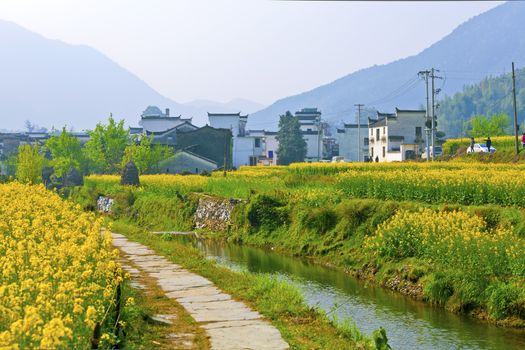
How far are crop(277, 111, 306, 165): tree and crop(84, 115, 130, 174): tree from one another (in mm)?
30005

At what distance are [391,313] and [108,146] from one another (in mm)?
61082

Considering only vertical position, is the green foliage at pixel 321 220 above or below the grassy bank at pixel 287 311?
above

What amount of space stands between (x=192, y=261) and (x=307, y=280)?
4216 mm

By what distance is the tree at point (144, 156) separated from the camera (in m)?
67.8

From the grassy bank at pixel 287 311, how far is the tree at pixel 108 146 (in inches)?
2292

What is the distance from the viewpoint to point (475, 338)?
14.0 metres

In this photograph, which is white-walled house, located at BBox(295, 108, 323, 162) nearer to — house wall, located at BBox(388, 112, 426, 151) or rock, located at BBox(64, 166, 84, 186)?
house wall, located at BBox(388, 112, 426, 151)

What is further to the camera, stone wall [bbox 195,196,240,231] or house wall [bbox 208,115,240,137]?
house wall [bbox 208,115,240,137]

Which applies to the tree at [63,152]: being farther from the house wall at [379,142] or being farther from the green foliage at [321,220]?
the green foliage at [321,220]

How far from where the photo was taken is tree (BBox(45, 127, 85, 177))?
65.9 m

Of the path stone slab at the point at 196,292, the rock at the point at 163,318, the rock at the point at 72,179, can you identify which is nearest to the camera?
the rock at the point at 163,318

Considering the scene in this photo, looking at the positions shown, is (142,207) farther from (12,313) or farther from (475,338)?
(12,313)

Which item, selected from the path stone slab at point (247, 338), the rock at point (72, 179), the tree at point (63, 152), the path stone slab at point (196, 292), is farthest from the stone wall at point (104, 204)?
the path stone slab at point (247, 338)

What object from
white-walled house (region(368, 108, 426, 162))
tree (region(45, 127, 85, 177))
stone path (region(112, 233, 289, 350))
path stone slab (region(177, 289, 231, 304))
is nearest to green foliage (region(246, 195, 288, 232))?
stone path (region(112, 233, 289, 350))
